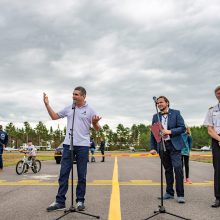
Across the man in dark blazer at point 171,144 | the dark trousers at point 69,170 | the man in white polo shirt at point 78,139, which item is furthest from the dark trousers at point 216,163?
the dark trousers at point 69,170

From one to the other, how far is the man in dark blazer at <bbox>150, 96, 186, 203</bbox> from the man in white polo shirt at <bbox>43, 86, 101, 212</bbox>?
1.58m

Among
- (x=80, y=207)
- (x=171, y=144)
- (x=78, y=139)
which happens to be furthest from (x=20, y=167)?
(x=80, y=207)

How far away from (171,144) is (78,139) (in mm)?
2014

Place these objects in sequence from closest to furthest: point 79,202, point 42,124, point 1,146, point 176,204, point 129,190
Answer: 1. point 79,202
2. point 176,204
3. point 129,190
4. point 1,146
5. point 42,124

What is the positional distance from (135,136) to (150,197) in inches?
7418

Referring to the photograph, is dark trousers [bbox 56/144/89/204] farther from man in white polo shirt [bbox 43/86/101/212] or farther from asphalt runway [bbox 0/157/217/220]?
asphalt runway [bbox 0/157/217/220]

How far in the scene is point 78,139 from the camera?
6.23m

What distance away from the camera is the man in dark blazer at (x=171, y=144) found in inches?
281

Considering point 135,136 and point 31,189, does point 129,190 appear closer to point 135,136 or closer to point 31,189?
point 31,189

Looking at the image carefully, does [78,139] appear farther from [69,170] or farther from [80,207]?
[80,207]

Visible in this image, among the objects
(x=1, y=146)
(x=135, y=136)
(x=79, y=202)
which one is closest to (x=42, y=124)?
(x=135, y=136)

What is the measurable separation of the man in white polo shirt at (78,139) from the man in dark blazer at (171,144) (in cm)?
158

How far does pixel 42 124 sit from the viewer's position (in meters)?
172

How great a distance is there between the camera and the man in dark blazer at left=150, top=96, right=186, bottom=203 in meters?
7.15
